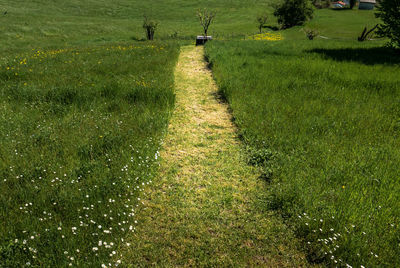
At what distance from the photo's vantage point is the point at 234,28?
165 feet

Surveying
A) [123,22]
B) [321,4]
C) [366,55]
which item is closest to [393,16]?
[366,55]

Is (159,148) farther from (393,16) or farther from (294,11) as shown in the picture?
(294,11)

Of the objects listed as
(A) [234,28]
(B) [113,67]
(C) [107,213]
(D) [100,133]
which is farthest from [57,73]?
(A) [234,28]

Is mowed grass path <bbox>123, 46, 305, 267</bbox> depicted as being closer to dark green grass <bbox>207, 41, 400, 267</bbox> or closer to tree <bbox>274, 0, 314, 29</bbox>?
dark green grass <bbox>207, 41, 400, 267</bbox>

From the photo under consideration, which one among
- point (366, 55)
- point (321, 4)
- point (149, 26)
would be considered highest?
point (321, 4)

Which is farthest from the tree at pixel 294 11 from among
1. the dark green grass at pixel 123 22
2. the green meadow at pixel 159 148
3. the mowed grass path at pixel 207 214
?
the mowed grass path at pixel 207 214

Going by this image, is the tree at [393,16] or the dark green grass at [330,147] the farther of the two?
the tree at [393,16]

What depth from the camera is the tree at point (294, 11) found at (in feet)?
163

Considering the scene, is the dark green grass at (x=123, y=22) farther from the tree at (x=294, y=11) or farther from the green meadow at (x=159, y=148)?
the green meadow at (x=159, y=148)

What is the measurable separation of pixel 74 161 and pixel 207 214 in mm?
3381

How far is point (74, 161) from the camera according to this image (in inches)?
205

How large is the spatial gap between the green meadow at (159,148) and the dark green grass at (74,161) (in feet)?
0.09

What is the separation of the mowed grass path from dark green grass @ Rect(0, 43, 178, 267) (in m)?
0.41

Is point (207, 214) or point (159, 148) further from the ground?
point (159, 148)
